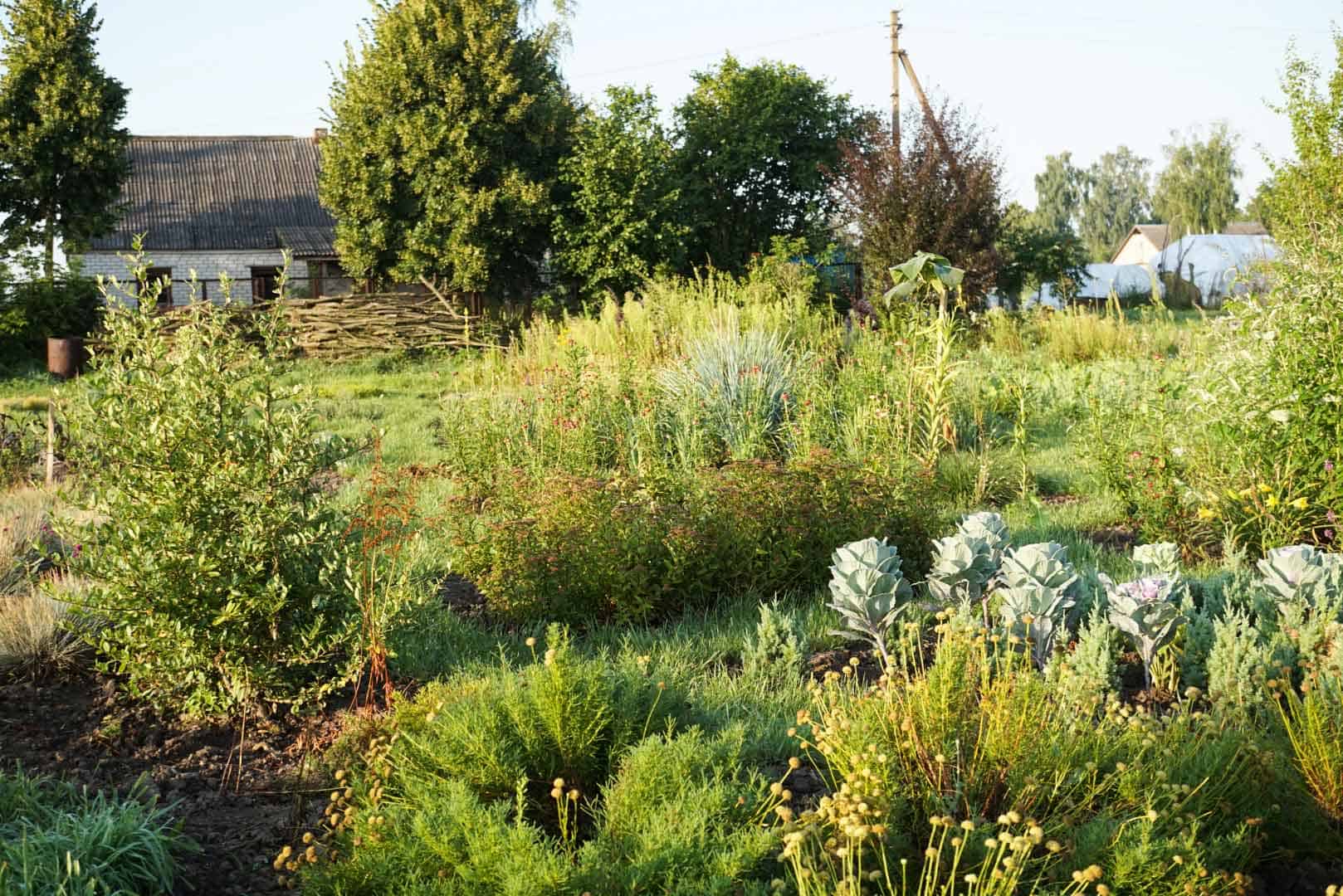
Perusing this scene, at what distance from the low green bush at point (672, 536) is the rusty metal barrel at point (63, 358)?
12.4m

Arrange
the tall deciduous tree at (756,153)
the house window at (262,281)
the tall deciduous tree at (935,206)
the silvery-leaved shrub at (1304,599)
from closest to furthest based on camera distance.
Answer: the silvery-leaved shrub at (1304,599)
the tall deciduous tree at (935,206)
the tall deciduous tree at (756,153)
the house window at (262,281)

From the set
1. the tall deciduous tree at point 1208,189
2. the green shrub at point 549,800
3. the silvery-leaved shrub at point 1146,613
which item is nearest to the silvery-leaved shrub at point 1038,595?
the silvery-leaved shrub at point 1146,613

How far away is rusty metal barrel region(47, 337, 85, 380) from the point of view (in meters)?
15.0

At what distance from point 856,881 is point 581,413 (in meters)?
5.64

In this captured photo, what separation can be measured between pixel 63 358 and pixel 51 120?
604cm

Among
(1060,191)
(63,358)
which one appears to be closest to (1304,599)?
(63,358)

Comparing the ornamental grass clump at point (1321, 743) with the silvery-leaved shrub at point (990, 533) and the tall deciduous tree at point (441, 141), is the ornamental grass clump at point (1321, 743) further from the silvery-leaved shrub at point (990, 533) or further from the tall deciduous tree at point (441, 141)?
the tall deciduous tree at point (441, 141)

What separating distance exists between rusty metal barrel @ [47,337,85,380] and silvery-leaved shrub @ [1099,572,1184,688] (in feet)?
49.6

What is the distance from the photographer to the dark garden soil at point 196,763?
2.83 meters

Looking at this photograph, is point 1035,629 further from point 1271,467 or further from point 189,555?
point 189,555

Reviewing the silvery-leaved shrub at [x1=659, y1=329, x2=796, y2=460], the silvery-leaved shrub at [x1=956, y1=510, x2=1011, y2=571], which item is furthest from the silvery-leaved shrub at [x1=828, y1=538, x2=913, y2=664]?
the silvery-leaved shrub at [x1=659, y1=329, x2=796, y2=460]

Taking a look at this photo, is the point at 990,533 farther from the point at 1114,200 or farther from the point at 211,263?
the point at 1114,200

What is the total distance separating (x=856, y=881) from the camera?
2078mm

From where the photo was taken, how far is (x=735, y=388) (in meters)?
7.86
